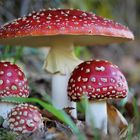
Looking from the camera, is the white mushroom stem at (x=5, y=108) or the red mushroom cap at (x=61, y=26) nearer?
the red mushroom cap at (x=61, y=26)

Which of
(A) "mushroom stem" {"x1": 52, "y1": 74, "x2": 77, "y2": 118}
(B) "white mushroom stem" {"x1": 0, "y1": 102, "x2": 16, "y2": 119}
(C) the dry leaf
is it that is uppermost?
(A) "mushroom stem" {"x1": 52, "y1": 74, "x2": 77, "y2": 118}

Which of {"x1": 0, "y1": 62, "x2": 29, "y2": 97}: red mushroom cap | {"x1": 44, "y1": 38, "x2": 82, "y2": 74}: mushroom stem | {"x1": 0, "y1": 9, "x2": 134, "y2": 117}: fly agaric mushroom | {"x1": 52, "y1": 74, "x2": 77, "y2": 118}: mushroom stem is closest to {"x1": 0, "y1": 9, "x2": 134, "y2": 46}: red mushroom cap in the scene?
{"x1": 0, "y1": 9, "x2": 134, "y2": 117}: fly agaric mushroom

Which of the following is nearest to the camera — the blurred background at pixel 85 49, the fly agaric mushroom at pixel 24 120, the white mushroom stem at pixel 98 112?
the fly agaric mushroom at pixel 24 120

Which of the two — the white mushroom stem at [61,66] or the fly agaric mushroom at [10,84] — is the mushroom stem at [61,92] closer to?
the white mushroom stem at [61,66]

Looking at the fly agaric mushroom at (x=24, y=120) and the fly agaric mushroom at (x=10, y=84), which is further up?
the fly agaric mushroom at (x=10, y=84)

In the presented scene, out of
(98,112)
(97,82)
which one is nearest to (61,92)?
(98,112)

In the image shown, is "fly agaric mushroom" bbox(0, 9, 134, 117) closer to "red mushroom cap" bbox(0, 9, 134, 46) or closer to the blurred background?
"red mushroom cap" bbox(0, 9, 134, 46)

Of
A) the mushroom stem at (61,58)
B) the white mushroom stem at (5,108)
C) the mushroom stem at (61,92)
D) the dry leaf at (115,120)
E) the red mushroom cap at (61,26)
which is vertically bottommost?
the dry leaf at (115,120)

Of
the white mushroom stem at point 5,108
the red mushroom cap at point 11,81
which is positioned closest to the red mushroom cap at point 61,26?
the red mushroom cap at point 11,81
